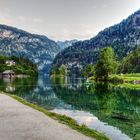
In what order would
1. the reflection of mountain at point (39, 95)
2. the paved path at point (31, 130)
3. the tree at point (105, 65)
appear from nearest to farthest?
the paved path at point (31, 130) < the reflection of mountain at point (39, 95) < the tree at point (105, 65)

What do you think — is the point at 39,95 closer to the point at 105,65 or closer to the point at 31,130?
the point at 31,130

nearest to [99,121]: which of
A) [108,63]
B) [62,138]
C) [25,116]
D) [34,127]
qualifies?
[25,116]

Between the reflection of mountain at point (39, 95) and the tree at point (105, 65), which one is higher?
the tree at point (105, 65)

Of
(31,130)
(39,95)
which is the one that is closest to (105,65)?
(39,95)

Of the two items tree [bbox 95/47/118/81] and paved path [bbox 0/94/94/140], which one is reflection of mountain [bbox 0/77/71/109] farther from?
tree [bbox 95/47/118/81]

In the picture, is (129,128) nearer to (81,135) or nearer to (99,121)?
(99,121)

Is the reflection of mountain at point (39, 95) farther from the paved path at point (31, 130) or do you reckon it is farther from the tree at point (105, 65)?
the tree at point (105, 65)

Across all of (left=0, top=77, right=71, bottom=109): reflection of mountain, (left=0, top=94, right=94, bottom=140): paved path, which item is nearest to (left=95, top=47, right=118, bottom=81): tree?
(left=0, top=77, right=71, bottom=109): reflection of mountain

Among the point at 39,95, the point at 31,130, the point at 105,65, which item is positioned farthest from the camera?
the point at 105,65

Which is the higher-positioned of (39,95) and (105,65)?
(105,65)

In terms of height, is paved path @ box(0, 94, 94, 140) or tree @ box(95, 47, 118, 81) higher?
tree @ box(95, 47, 118, 81)

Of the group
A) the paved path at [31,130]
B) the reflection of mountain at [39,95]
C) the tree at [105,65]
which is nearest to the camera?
the paved path at [31,130]

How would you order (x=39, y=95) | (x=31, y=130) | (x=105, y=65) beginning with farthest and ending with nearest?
1. (x=105, y=65)
2. (x=39, y=95)
3. (x=31, y=130)

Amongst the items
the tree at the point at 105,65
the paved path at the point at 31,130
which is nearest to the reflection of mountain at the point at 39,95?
the paved path at the point at 31,130
